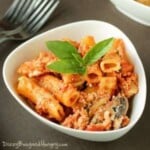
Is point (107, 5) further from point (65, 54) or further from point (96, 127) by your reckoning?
point (96, 127)

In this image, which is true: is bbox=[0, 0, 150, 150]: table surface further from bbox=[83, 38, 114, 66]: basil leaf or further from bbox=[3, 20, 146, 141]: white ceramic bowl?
bbox=[83, 38, 114, 66]: basil leaf

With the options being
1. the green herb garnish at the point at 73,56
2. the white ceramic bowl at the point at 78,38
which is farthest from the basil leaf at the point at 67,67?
the white ceramic bowl at the point at 78,38

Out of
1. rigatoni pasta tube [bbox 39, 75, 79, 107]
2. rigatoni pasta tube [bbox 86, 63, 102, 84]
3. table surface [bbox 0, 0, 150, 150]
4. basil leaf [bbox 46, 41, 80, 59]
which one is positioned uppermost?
basil leaf [bbox 46, 41, 80, 59]

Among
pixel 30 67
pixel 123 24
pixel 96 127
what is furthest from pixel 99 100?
pixel 123 24

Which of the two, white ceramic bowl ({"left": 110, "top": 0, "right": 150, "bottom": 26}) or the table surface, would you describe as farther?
white ceramic bowl ({"left": 110, "top": 0, "right": 150, "bottom": 26})

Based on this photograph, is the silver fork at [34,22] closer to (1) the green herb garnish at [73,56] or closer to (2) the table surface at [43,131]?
(2) the table surface at [43,131]

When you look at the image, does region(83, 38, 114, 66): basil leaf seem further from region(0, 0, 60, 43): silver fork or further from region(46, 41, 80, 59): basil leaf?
region(0, 0, 60, 43): silver fork

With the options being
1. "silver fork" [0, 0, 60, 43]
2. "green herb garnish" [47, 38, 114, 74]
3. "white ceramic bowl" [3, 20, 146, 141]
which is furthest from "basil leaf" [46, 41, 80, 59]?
"silver fork" [0, 0, 60, 43]

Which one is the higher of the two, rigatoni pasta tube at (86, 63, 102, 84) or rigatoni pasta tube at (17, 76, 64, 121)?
rigatoni pasta tube at (86, 63, 102, 84)

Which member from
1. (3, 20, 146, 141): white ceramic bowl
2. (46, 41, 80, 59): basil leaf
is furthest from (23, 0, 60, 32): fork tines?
(46, 41, 80, 59): basil leaf
